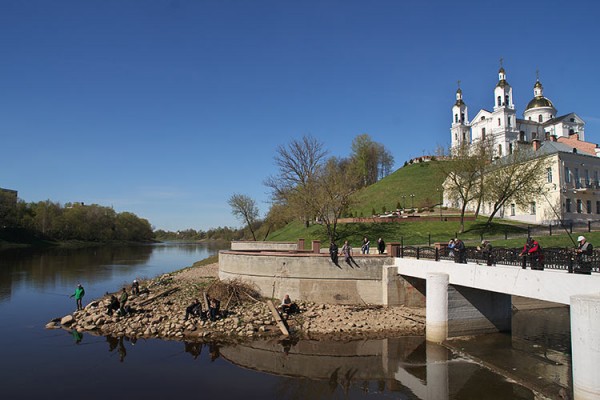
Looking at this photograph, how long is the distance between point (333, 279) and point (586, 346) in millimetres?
14842

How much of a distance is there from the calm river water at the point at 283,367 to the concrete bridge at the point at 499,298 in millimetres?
968

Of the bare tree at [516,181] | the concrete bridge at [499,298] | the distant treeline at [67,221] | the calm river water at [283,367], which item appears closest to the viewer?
the concrete bridge at [499,298]

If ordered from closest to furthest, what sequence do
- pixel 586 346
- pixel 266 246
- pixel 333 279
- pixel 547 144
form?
pixel 586 346 < pixel 333 279 < pixel 266 246 < pixel 547 144

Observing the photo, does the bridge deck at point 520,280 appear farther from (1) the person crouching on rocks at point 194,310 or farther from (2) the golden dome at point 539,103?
(2) the golden dome at point 539,103

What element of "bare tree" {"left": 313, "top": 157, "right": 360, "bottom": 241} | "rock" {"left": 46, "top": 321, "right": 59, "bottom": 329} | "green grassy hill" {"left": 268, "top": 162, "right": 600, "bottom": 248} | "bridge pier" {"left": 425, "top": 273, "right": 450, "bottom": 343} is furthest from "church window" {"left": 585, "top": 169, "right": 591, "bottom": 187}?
"rock" {"left": 46, "top": 321, "right": 59, "bottom": 329}

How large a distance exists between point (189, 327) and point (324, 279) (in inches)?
318

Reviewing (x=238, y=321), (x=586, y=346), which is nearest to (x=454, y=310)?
(x=586, y=346)

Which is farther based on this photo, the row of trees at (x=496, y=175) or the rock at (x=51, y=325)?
the row of trees at (x=496, y=175)

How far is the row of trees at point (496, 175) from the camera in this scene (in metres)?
38.5

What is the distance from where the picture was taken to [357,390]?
46.4 ft

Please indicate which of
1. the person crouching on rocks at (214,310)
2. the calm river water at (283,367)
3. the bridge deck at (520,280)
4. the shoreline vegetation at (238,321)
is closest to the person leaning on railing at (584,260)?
the bridge deck at (520,280)

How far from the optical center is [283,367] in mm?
16344

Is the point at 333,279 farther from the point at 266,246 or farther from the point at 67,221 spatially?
the point at 67,221

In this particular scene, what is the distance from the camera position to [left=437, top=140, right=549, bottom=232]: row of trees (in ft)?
126
